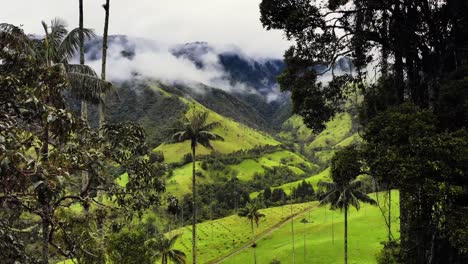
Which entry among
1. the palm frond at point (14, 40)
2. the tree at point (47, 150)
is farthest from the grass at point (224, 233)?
the palm frond at point (14, 40)

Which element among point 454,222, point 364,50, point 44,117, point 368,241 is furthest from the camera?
point 368,241

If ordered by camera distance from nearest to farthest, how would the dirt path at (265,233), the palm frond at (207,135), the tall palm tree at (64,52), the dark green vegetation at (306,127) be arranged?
1. the dark green vegetation at (306,127)
2. the tall palm tree at (64,52)
3. the palm frond at (207,135)
4. the dirt path at (265,233)

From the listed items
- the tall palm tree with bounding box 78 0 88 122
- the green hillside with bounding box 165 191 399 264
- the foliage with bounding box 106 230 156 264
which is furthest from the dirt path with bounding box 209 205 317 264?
the tall palm tree with bounding box 78 0 88 122

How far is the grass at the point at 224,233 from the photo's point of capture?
111 m

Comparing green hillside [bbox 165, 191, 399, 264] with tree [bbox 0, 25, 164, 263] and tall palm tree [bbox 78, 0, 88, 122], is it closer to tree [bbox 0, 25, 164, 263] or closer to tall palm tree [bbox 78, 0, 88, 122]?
tall palm tree [bbox 78, 0, 88, 122]

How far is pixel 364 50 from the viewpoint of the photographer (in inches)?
819

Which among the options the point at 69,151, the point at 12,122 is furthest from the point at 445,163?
the point at 12,122

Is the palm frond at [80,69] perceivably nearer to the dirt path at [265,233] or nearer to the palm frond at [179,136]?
the palm frond at [179,136]

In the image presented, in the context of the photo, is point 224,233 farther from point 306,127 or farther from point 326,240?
point 306,127

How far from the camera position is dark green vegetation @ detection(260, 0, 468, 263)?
42.4 feet

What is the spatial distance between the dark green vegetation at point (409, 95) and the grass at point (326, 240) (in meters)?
58.5

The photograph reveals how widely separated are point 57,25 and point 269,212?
13080cm

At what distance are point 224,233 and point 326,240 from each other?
36439 millimetres

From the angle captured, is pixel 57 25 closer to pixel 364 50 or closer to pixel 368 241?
pixel 364 50
